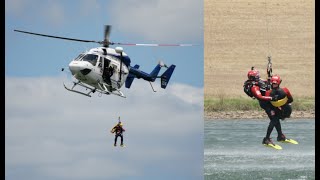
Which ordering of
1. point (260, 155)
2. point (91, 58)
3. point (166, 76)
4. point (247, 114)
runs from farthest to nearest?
point (247, 114), point (260, 155), point (166, 76), point (91, 58)

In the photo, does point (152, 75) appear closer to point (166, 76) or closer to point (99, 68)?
point (166, 76)

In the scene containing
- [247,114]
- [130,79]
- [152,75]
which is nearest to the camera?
[130,79]

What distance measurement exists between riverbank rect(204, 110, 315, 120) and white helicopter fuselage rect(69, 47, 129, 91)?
6.20 metres

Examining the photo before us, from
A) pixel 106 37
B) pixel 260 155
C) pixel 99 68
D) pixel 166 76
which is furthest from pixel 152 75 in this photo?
pixel 260 155

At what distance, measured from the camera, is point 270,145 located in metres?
20.2

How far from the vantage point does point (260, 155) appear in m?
20.4

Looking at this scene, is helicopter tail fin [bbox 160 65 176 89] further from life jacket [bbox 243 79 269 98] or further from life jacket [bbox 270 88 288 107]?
life jacket [bbox 270 88 288 107]

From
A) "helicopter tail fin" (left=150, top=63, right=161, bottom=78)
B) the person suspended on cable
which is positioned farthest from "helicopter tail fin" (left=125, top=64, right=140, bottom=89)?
the person suspended on cable

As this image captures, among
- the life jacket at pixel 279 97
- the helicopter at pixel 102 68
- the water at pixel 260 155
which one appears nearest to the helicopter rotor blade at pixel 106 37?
the helicopter at pixel 102 68

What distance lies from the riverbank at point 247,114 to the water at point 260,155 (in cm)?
18

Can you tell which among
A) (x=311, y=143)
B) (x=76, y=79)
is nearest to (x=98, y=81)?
(x=76, y=79)

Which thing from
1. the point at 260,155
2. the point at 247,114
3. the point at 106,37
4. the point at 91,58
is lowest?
the point at 260,155

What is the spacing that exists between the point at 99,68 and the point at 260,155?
20.0ft

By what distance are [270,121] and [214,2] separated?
132 inches
